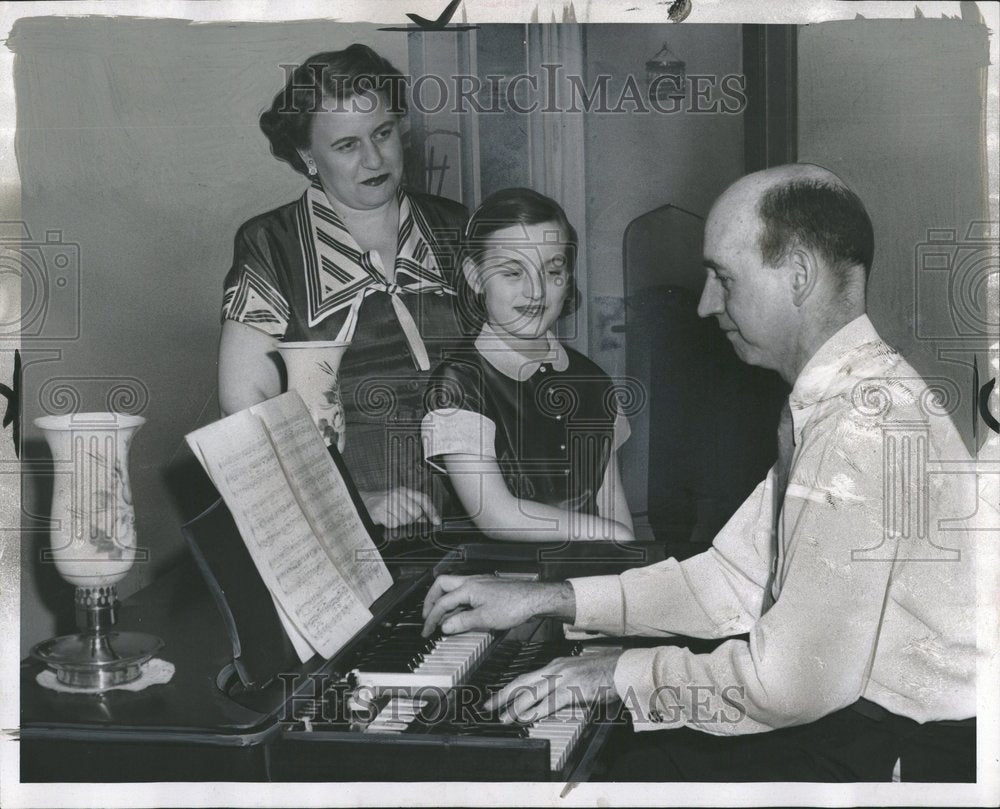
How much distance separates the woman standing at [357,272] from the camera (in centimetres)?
307

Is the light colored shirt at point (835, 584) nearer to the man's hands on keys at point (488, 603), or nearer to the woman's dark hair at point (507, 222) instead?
the man's hands on keys at point (488, 603)

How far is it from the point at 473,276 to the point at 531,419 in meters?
0.43

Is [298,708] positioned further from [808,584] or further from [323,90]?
[323,90]

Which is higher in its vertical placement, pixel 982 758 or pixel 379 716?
pixel 379 716

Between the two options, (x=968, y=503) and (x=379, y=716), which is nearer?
(x=379, y=716)

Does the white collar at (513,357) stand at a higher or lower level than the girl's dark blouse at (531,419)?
higher

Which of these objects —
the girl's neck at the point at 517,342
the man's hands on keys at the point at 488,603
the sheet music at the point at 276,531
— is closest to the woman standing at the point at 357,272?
the girl's neck at the point at 517,342

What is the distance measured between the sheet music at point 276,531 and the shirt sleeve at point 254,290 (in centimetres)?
45

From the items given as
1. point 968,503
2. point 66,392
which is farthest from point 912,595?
point 66,392

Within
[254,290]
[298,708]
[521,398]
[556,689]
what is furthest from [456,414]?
[298,708]

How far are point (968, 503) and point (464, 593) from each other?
147cm

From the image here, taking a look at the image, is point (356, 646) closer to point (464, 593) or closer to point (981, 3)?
point (464, 593)

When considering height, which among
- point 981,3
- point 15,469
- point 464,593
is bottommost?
point 464,593

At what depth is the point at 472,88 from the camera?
3080 millimetres
